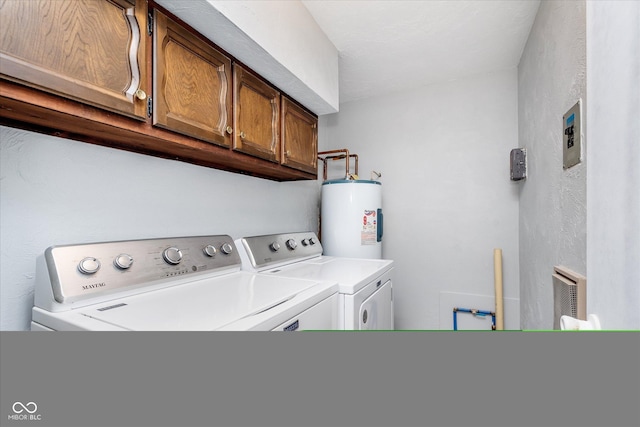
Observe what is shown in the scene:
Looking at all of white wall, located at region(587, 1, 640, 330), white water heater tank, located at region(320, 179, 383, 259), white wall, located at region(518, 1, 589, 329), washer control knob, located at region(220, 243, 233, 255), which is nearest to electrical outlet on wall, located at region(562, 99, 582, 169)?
white wall, located at region(518, 1, 589, 329)

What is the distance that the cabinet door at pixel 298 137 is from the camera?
179 cm

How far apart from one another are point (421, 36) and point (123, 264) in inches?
84.2

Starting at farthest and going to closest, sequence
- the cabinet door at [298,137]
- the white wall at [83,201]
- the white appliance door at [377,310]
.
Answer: the cabinet door at [298,137] < the white appliance door at [377,310] < the white wall at [83,201]

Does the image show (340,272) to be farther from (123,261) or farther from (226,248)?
(123,261)

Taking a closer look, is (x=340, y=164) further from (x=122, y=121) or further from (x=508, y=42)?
(x=122, y=121)

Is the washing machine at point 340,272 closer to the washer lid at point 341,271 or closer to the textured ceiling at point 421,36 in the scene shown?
the washer lid at point 341,271

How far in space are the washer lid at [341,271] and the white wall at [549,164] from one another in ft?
2.78

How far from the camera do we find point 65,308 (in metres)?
0.87

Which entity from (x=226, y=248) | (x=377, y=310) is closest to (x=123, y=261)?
(x=226, y=248)

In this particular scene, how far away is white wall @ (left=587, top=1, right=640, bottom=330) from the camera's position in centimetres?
46

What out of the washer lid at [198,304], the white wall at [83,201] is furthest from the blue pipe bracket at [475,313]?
the white wall at [83,201]

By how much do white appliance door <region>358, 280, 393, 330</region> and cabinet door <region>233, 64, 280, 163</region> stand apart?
0.96 m
